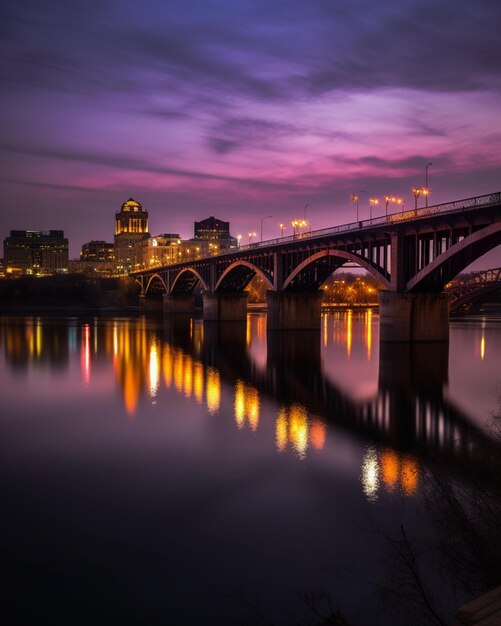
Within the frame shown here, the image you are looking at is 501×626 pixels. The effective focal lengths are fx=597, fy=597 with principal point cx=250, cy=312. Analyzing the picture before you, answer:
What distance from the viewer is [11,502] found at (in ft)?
46.2

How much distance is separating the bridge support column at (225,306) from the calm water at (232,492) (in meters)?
54.5

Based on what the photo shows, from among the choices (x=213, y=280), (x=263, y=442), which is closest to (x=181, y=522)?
(x=263, y=442)

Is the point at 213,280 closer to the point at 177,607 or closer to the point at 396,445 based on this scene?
the point at 396,445

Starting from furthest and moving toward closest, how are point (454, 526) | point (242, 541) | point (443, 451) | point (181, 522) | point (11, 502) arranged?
point (443, 451) → point (11, 502) → point (181, 522) → point (242, 541) → point (454, 526)

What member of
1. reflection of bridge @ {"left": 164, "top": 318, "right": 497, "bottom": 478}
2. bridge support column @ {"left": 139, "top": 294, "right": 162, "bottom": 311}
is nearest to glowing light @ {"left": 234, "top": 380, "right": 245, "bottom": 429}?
reflection of bridge @ {"left": 164, "top": 318, "right": 497, "bottom": 478}

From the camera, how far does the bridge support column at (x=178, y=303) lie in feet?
397

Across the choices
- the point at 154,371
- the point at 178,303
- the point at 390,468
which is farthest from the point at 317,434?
the point at 178,303

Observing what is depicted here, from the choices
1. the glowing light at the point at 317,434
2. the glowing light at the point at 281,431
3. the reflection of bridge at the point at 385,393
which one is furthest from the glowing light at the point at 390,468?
the glowing light at the point at 281,431

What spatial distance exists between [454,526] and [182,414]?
1485 cm

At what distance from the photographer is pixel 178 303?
121938mm

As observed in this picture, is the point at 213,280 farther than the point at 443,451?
Yes

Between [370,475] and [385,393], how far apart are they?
13.8 m

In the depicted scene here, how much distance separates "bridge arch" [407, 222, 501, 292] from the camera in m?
37.8

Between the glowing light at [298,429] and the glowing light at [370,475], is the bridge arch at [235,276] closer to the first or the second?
the glowing light at [298,429]
